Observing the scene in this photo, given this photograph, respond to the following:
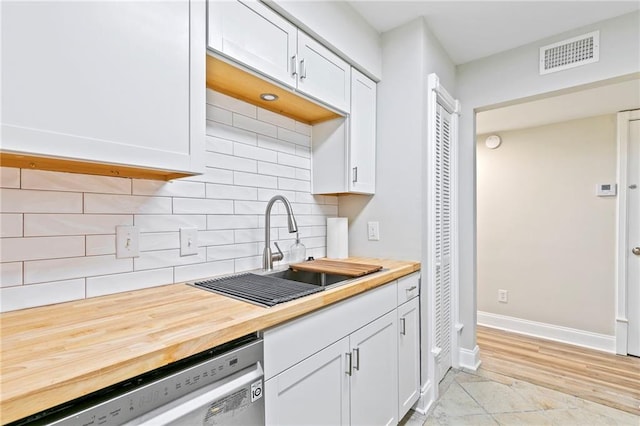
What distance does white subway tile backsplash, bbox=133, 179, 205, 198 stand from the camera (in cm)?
125

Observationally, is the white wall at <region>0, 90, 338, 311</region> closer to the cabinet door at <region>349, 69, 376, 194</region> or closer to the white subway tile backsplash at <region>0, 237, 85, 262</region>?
the white subway tile backsplash at <region>0, 237, 85, 262</region>

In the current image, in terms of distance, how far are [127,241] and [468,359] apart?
8.51 feet

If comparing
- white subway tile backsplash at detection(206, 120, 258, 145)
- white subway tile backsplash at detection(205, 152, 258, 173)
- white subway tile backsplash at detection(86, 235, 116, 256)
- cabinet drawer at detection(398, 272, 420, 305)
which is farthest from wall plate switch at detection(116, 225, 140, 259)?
cabinet drawer at detection(398, 272, 420, 305)

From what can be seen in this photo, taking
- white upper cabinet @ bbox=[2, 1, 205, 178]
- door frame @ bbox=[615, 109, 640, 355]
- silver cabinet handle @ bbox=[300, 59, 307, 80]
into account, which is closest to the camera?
white upper cabinet @ bbox=[2, 1, 205, 178]

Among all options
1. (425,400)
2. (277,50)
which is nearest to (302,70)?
(277,50)

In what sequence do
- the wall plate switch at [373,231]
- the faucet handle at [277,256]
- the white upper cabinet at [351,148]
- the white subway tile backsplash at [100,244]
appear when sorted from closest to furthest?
the white subway tile backsplash at [100,244], the faucet handle at [277,256], the white upper cabinet at [351,148], the wall plate switch at [373,231]

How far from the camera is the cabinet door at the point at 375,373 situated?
138 centimetres

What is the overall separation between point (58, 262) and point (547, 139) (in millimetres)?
4087

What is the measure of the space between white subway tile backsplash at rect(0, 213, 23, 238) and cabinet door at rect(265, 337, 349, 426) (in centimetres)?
90

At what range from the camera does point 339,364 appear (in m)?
1.28

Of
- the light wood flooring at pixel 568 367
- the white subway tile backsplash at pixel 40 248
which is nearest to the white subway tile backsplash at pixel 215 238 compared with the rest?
the white subway tile backsplash at pixel 40 248

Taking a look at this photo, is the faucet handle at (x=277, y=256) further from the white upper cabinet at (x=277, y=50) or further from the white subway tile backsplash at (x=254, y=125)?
the white upper cabinet at (x=277, y=50)

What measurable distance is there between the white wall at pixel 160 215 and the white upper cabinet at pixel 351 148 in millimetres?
94

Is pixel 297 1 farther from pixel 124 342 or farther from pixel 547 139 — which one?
pixel 547 139
